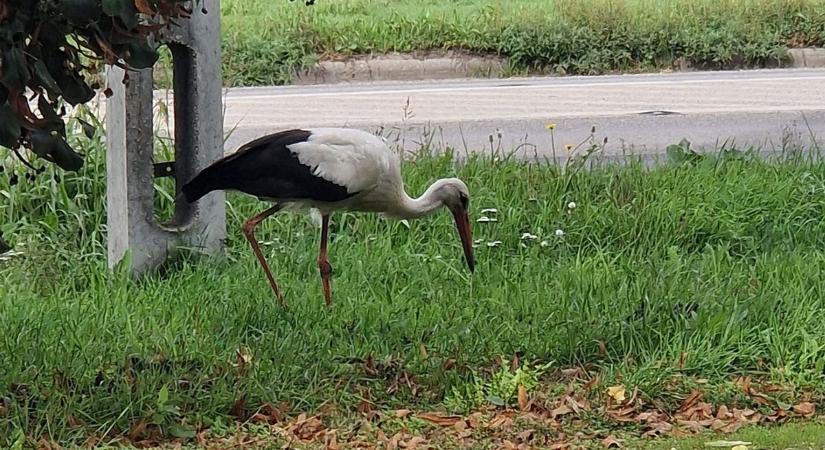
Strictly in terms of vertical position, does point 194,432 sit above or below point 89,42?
below

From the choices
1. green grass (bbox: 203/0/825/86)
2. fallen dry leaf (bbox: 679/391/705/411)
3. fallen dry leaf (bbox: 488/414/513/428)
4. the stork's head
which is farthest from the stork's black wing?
green grass (bbox: 203/0/825/86)

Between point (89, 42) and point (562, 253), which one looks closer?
point (89, 42)

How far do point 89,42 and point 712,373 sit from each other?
8.79 ft

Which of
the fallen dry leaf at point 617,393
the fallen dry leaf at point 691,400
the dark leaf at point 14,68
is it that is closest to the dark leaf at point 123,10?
the dark leaf at point 14,68

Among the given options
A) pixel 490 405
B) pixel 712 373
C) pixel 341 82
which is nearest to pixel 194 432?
pixel 490 405

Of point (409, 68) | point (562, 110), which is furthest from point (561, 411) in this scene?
point (409, 68)

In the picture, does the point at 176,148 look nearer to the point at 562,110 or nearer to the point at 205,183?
the point at 205,183

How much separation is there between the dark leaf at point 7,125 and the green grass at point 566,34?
10176 millimetres

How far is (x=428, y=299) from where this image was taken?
5.71 m

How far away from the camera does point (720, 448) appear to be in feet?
13.7

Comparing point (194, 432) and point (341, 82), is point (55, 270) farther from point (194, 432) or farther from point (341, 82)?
point (341, 82)

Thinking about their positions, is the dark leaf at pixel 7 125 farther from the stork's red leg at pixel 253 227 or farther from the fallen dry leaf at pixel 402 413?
the stork's red leg at pixel 253 227

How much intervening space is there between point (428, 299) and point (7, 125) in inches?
109

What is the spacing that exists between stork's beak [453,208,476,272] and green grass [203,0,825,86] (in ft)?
24.8
